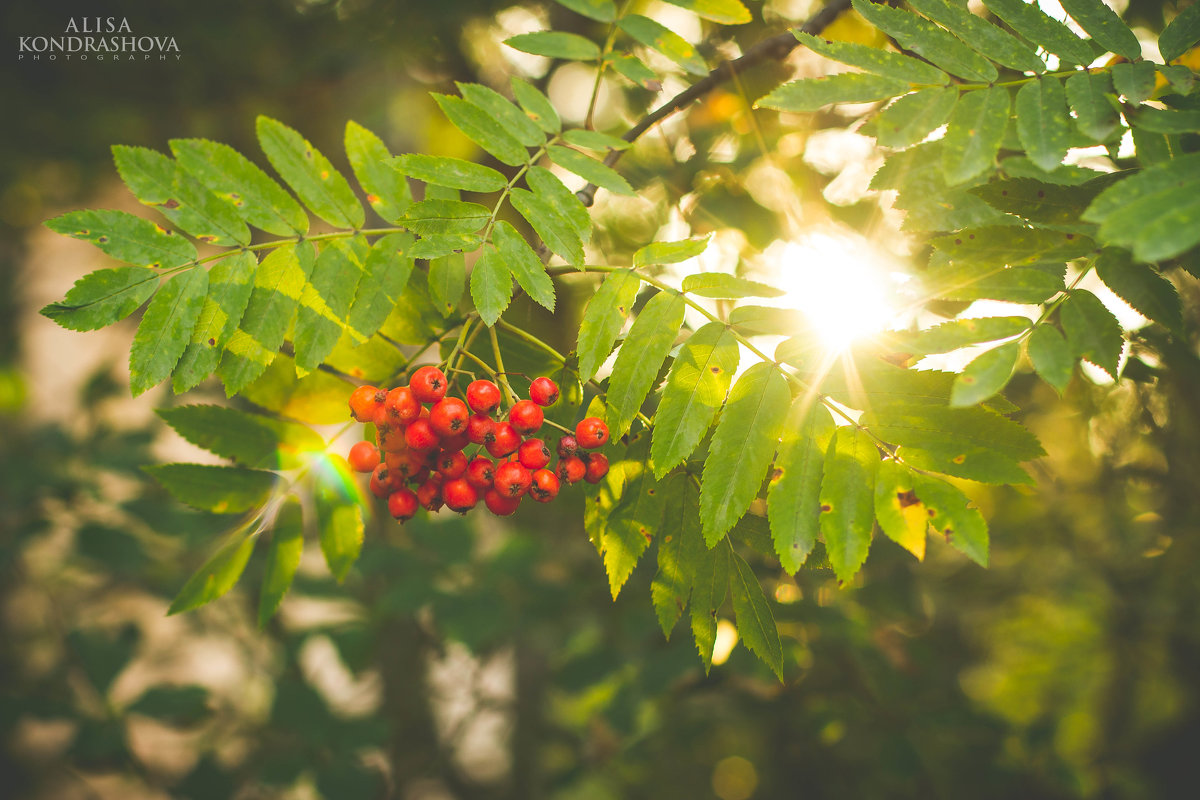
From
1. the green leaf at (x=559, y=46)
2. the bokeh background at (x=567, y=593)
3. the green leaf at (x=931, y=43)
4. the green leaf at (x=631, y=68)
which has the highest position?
the green leaf at (x=559, y=46)

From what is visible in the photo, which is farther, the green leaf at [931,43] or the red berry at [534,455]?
the red berry at [534,455]

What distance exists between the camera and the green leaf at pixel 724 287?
3.91 ft

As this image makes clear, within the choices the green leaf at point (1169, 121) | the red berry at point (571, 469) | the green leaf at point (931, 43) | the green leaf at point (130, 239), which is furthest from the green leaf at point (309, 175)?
the green leaf at point (1169, 121)

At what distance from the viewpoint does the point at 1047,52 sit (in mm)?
1170

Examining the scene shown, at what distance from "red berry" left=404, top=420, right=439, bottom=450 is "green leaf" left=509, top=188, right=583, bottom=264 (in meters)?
0.45

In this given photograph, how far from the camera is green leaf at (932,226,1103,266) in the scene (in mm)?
1153

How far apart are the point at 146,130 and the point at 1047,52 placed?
4.13m

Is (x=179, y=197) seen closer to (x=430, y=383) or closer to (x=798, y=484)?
(x=430, y=383)

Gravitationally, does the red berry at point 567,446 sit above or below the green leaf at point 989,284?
below

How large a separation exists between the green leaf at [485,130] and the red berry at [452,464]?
2.07 feet

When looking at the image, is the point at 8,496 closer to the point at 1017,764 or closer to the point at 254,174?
the point at 254,174

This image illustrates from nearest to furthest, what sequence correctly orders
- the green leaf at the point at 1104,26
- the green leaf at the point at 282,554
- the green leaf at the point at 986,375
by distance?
the green leaf at the point at 986,375 → the green leaf at the point at 1104,26 → the green leaf at the point at 282,554

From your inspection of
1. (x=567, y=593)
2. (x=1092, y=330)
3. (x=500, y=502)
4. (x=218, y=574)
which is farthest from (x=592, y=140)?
(x=567, y=593)

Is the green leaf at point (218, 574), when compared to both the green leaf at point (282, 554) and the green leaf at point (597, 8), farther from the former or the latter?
the green leaf at point (597, 8)
